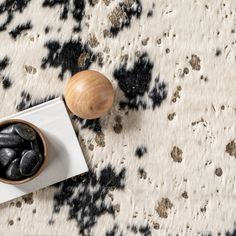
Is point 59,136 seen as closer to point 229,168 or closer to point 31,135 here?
point 31,135

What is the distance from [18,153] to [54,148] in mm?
75

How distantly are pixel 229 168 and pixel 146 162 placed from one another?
0.14m

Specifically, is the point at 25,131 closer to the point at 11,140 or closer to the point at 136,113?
the point at 11,140

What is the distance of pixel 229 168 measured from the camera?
33.0 inches

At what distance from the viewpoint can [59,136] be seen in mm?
824

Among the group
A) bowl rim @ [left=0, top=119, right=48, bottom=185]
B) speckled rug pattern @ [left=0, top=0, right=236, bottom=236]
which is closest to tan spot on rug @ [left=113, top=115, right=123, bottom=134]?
speckled rug pattern @ [left=0, top=0, right=236, bottom=236]

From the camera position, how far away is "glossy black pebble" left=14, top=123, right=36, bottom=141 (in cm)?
76

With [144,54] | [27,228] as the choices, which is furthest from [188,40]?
[27,228]

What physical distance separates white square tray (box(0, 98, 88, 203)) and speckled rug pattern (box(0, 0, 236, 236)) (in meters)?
0.02

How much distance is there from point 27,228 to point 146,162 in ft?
0.75

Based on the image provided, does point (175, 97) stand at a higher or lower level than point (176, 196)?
higher

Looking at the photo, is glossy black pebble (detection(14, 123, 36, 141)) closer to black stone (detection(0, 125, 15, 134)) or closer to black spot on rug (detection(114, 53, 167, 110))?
black stone (detection(0, 125, 15, 134))

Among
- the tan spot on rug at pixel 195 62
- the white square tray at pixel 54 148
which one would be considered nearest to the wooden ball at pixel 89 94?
the white square tray at pixel 54 148

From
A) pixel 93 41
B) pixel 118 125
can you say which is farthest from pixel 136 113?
pixel 93 41
